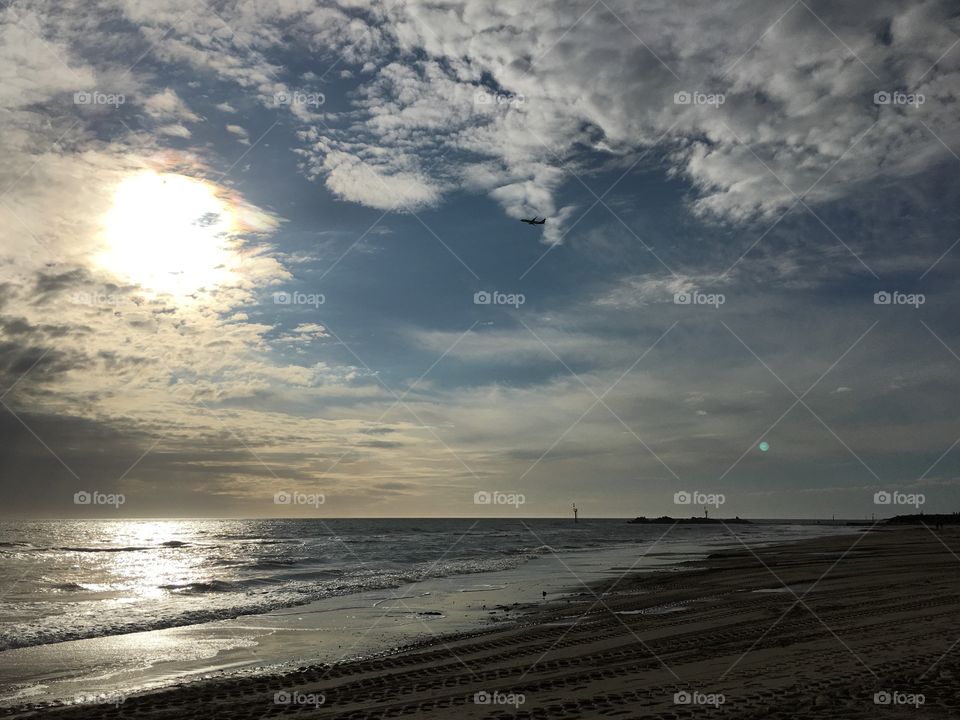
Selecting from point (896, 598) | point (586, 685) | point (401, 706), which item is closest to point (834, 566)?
point (896, 598)

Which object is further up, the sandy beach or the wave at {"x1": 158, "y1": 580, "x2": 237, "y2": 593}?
the wave at {"x1": 158, "y1": 580, "x2": 237, "y2": 593}

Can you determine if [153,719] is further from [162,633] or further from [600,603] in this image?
[600,603]

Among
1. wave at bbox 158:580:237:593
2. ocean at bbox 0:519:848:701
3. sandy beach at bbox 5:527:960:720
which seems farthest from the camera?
wave at bbox 158:580:237:593

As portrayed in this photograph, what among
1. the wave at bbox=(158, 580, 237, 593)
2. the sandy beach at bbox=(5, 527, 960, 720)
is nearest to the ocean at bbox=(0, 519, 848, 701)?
Result: the wave at bbox=(158, 580, 237, 593)

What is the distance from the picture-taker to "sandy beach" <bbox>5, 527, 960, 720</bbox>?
9156 mm

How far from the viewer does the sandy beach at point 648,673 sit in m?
9.16

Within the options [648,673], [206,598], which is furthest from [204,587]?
[648,673]

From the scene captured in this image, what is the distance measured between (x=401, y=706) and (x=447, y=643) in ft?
16.7

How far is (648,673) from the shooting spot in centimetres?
1100

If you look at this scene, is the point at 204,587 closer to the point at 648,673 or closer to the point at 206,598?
the point at 206,598

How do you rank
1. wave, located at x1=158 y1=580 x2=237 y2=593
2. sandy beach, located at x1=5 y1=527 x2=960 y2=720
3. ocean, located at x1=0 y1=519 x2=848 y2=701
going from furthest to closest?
wave, located at x1=158 y1=580 x2=237 y2=593
ocean, located at x1=0 y1=519 x2=848 y2=701
sandy beach, located at x1=5 y1=527 x2=960 y2=720

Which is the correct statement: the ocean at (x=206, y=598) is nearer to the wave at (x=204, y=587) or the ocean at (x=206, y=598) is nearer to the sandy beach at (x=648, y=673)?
the wave at (x=204, y=587)

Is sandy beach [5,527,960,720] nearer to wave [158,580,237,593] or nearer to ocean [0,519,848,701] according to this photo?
ocean [0,519,848,701]

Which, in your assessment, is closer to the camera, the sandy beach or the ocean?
the sandy beach
